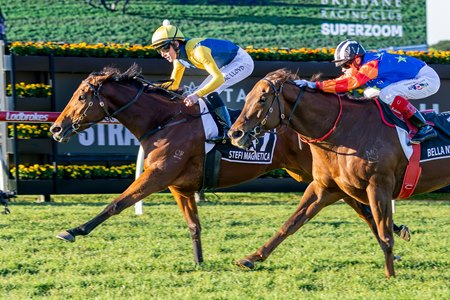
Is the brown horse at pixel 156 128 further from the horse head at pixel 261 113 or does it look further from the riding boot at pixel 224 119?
the horse head at pixel 261 113

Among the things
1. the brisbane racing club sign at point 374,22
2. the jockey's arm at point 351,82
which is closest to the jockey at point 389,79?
the jockey's arm at point 351,82

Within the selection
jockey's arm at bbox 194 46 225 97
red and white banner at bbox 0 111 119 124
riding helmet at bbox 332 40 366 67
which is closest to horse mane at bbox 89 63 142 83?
jockey's arm at bbox 194 46 225 97

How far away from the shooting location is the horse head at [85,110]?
705cm

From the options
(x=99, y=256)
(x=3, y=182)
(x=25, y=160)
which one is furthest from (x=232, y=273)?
(x=25, y=160)

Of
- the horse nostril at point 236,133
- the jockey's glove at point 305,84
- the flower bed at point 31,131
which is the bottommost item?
the flower bed at point 31,131

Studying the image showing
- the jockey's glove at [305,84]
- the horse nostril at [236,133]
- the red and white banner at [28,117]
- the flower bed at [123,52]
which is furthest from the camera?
the flower bed at [123,52]

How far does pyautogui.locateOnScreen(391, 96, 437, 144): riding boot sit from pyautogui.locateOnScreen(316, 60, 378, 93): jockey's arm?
28 cm

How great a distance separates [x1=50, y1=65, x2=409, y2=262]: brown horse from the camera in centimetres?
700

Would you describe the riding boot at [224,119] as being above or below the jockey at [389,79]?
below

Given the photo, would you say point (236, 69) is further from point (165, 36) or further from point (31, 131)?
point (31, 131)

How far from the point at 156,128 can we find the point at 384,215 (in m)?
2.06

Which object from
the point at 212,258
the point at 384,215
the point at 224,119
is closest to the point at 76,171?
the point at 224,119

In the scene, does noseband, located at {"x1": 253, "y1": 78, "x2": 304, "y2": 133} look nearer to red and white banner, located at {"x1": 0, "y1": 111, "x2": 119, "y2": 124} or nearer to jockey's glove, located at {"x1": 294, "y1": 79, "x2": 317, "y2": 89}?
jockey's glove, located at {"x1": 294, "y1": 79, "x2": 317, "y2": 89}

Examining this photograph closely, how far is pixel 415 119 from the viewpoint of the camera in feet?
22.2
